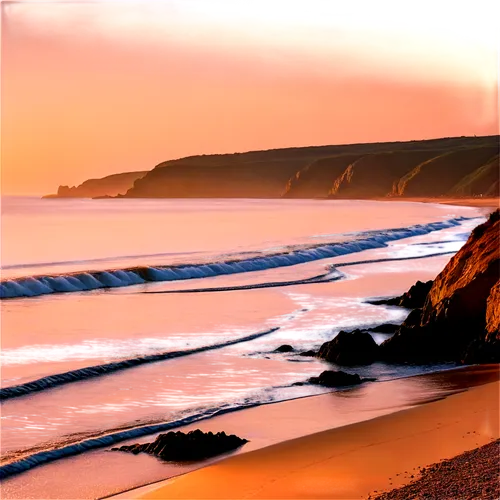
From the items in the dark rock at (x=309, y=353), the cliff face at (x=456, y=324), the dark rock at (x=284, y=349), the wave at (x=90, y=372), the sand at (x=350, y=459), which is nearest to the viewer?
the sand at (x=350, y=459)

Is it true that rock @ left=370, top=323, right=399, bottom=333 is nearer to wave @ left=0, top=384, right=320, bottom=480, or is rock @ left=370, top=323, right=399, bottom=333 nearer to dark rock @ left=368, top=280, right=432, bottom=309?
dark rock @ left=368, top=280, right=432, bottom=309

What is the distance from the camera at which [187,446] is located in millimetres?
8992

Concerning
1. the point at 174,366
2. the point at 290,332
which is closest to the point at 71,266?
the point at 290,332

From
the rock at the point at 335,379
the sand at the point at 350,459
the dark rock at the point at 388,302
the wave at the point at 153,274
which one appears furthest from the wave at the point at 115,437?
the wave at the point at 153,274

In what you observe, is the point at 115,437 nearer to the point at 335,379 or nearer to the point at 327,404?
the point at 327,404

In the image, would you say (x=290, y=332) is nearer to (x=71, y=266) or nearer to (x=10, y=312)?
(x=10, y=312)

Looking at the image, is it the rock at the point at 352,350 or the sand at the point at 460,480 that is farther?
the rock at the point at 352,350

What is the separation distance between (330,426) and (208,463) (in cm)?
178

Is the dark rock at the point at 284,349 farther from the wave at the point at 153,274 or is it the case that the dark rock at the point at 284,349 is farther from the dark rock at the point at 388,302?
the wave at the point at 153,274

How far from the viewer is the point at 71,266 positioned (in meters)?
35.3

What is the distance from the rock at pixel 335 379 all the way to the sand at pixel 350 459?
A: 1973 millimetres

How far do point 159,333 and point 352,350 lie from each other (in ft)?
15.3

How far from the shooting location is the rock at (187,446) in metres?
8.95

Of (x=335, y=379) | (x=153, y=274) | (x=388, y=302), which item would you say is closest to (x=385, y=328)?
(x=388, y=302)
